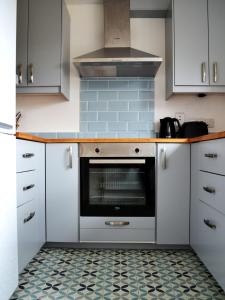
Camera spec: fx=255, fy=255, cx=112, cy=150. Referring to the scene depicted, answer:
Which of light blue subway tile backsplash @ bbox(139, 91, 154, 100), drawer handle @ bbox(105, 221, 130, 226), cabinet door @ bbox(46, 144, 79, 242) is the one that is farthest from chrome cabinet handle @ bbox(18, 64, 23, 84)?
drawer handle @ bbox(105, 221, 130, 226)

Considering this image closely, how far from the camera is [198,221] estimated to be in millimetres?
1726

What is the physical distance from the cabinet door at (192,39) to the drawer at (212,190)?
3.15 feet

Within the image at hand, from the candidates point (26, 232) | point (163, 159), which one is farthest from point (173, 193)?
point (26, 232)

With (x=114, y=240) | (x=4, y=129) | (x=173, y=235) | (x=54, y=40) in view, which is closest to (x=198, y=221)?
(x=173, y=235)

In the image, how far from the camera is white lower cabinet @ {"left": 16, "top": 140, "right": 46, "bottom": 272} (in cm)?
150

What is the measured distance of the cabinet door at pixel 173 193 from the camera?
196 centimetres

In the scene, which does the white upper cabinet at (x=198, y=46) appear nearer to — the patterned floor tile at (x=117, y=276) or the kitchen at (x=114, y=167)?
the kitchen at (x=114, y=167)

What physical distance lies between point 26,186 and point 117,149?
74 cm

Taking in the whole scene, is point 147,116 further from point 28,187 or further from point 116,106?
point 28,187

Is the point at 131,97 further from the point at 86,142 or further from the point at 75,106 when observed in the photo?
the point at 86,142

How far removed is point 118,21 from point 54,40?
64cm

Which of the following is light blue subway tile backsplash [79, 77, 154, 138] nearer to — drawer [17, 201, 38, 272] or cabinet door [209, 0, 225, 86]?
cabinet door [209, 0, 225, 86]

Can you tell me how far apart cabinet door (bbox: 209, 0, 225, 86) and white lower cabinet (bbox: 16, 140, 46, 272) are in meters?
1.59

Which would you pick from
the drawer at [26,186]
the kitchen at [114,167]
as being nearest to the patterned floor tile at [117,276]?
the kitchen at [114,167]
